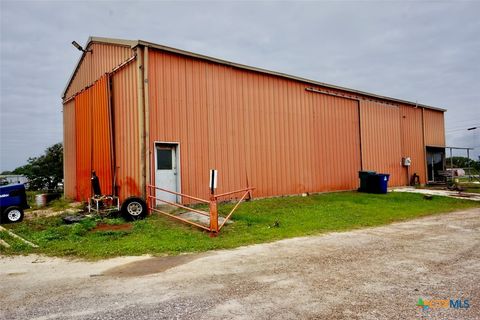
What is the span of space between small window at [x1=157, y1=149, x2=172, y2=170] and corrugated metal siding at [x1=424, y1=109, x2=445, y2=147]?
61.7 feet

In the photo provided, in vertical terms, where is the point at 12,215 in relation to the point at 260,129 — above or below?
below

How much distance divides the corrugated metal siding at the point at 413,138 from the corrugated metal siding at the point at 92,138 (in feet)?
56.4

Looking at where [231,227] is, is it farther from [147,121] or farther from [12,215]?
[12,215]

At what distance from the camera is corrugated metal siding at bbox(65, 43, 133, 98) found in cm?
1315

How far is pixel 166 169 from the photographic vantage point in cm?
1218

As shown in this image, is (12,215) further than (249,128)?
No

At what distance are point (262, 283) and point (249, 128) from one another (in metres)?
9.84

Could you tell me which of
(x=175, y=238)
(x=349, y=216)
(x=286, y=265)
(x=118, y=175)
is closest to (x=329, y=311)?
(x=286, y=265)

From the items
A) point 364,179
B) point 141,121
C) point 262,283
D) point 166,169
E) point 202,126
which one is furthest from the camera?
point 364,179

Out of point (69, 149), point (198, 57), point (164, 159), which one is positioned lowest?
point (164, 159)

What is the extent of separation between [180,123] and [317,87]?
777cm

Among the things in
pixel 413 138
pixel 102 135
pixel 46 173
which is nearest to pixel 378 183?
pixel 413 138

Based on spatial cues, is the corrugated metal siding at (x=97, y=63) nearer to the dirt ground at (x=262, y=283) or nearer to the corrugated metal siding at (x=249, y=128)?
the corrugated metal siding at (x=249, y=128)

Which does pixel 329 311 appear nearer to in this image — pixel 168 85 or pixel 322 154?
pixel 168 85
